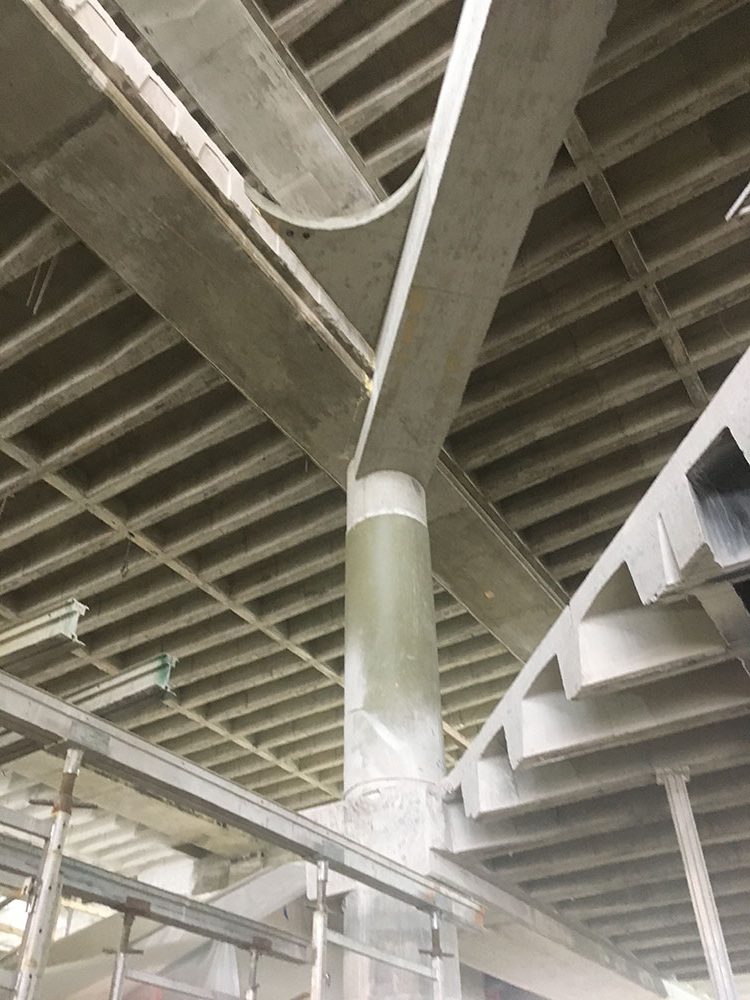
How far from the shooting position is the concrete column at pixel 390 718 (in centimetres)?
471

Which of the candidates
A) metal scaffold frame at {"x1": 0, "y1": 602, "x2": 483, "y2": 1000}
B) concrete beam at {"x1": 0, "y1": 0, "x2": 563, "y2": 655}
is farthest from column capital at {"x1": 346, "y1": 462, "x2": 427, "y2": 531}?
metal scaffold frame at {"x1": 0, "y1": 602, "x2": 483, "y2": 1000}

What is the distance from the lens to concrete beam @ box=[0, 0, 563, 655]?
4953 millimetres

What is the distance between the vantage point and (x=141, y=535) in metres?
9.21

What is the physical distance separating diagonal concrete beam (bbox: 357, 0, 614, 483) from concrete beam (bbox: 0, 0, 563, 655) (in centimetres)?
45

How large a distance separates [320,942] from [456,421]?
18.5 ft

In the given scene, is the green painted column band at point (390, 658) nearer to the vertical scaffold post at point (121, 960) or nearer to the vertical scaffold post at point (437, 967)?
the vertical scaffold post at point (437, 967)

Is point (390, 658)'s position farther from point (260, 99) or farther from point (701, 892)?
point (260, 99)

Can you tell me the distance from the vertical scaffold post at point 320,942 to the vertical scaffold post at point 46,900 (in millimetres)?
1174

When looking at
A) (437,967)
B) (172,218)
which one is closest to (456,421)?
(172,218)

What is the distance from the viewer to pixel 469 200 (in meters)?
5.55

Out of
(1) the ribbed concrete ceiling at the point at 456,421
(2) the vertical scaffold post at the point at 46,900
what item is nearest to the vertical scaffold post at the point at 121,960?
(2) the vertical scaffold post at the point at 46,900

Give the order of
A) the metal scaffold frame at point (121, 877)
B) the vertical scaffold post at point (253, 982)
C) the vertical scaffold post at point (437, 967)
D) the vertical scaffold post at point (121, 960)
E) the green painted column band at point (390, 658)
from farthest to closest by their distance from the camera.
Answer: the green painted column band at point (390, 658), the vertical scaffold post at point (437, 967), the vertical scaffold post at point (253, 982), the vertical scaffold post at point (121, 960), the metal scaffold frame at point (121, 877)

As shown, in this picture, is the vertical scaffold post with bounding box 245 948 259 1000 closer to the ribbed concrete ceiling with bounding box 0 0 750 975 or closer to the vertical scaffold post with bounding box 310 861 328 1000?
the vertical scaffold post with bounding box 310 861 328 1000

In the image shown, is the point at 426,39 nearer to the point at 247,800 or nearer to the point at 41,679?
the point at 247,800
